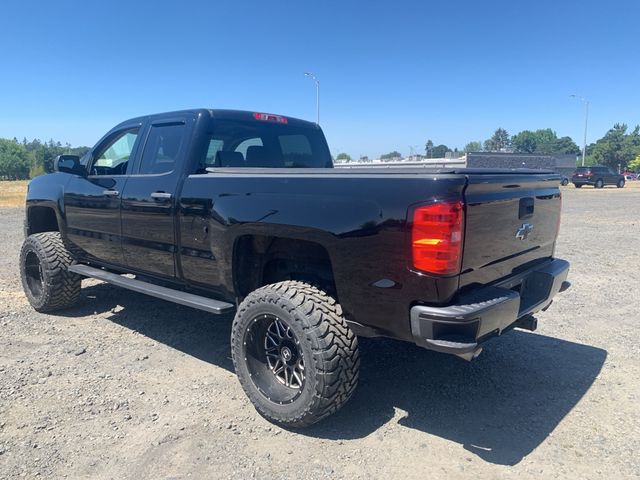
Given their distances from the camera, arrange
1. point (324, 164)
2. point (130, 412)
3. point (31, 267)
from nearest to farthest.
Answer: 1. point (130, 412)
2. point (324, 164)
3. point (31, 267)

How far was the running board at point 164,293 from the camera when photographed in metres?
3.66

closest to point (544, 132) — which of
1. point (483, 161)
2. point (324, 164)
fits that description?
point (483, 161)

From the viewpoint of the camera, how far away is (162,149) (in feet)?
14.4

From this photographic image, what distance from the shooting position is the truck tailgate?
2.77 meters

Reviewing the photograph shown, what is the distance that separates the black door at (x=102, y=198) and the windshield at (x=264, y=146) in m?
0.98

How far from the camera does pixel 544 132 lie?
154375mm

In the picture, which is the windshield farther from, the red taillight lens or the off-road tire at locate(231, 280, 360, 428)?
the red taillight lens

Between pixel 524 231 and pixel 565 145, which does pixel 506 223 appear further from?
pixel 565 145

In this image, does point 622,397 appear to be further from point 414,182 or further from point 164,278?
point 164,278

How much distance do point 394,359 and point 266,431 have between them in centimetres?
147

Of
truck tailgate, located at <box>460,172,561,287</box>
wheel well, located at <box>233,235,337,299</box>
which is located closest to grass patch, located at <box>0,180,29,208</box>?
wheel well, located at <box>233,235,337,299</box>

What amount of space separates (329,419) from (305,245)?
115cm

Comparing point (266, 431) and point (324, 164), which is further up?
point (324, 164)

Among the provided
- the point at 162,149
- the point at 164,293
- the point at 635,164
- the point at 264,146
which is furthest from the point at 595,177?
the point at 635,164
